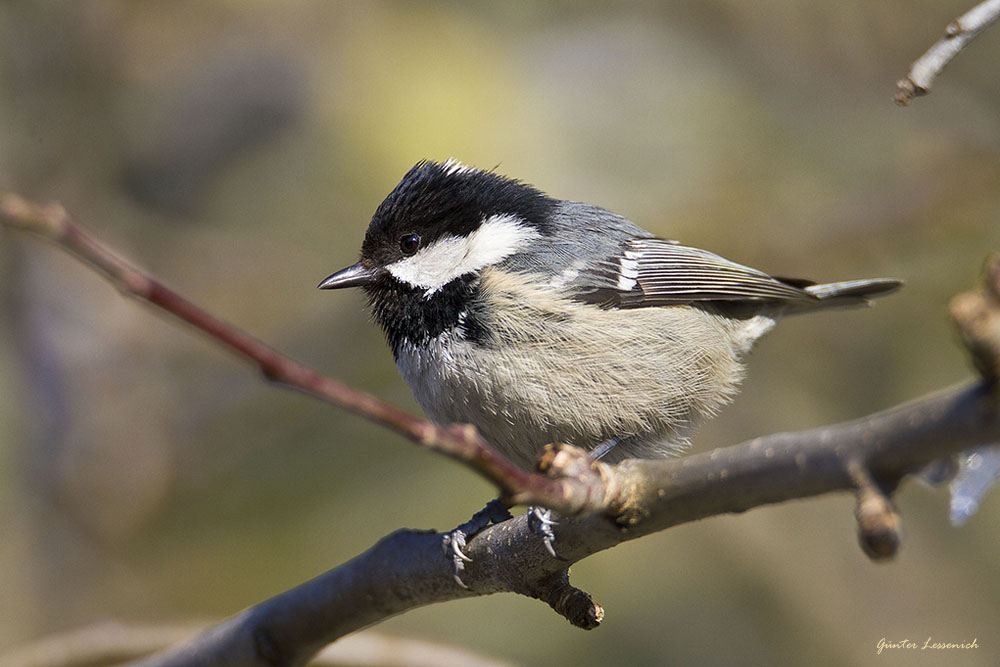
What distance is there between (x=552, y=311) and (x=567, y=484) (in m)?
1.34

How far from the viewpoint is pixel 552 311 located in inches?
111

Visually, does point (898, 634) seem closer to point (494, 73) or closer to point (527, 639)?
point (527, 639)

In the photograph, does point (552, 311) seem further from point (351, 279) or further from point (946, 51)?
point (946, 51)

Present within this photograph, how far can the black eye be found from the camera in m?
3.15

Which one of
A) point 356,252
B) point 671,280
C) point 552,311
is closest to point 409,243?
point 552,311

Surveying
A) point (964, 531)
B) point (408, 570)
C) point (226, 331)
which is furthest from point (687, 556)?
point (226, 331)

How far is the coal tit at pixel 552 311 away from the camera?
9.02 ft

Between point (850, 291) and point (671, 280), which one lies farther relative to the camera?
point (850, 291)

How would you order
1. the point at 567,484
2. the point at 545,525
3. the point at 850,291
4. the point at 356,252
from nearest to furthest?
the point at 567,484, the point at 545,525, the point at 850,291, the point at 356,252

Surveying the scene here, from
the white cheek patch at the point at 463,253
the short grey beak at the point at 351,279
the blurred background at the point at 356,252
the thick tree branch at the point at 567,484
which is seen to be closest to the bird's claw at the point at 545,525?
the thick tree branch at the point at 567,484

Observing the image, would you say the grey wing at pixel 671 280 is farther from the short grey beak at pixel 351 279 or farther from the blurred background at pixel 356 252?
the blurred background at pixel 356 252

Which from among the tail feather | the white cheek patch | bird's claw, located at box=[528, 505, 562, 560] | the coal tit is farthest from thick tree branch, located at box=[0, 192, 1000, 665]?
the tail feather

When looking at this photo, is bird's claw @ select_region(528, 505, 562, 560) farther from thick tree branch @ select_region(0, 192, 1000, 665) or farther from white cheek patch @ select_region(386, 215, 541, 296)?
white cheek patch @ select_region(386, 215, 541, 296)

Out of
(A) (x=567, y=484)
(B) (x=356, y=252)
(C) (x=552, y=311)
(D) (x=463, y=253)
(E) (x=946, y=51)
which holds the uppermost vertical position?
(B) (x=356, y=252)
